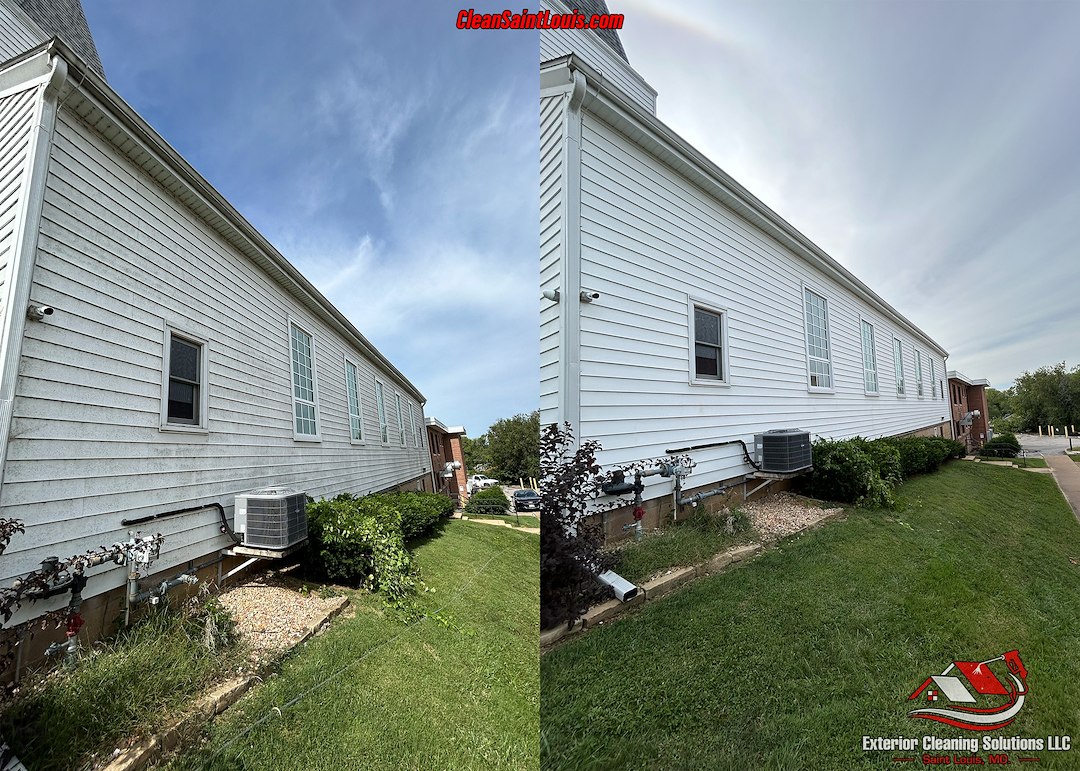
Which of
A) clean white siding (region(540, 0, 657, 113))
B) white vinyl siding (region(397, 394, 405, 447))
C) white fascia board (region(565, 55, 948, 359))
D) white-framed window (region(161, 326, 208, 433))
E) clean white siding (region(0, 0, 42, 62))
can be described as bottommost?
white vinyl siding (region(397, 394, 405, 447))

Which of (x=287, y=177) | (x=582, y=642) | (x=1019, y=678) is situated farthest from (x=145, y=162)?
(x=1019, y=678)

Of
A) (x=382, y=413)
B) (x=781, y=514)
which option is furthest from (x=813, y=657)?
(x=781, y=514)

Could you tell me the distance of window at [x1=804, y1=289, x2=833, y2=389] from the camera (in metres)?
6.28

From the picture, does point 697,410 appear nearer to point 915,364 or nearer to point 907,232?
point 907,232

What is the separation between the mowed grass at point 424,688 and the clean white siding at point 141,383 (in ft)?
1.98

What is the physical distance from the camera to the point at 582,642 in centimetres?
186

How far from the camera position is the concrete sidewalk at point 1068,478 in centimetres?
242

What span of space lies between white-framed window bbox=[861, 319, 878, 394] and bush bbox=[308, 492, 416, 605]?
8.50 meters

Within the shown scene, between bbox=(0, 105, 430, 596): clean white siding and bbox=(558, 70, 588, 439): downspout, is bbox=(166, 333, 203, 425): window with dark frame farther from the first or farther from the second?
bbox=(558, 70, 588, 439): downspout

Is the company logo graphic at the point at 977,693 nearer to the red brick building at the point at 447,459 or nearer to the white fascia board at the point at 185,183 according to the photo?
the red brick building at the point at 447,459

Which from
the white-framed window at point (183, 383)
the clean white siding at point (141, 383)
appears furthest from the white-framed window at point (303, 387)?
the white-framed window at point (183, 383)

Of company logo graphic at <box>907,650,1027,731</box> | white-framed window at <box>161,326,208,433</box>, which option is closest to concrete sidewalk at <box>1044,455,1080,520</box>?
company logo graphic at <box>907,650,1027,731</box>

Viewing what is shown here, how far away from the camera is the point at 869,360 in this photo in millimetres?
8562

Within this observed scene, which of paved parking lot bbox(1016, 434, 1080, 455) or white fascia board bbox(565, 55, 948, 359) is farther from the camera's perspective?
white fascia board bbox(565, 55, 948, 359)
